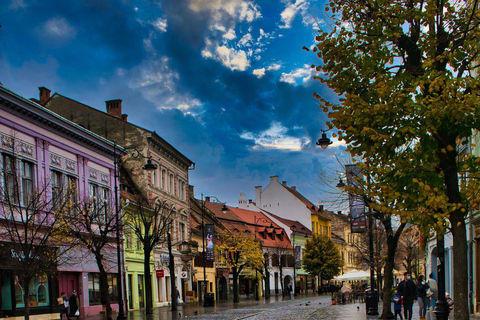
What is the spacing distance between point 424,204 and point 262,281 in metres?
63.4

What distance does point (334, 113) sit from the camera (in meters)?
11.0

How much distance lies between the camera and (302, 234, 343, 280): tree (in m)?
79.2

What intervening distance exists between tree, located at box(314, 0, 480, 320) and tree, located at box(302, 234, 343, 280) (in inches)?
2712

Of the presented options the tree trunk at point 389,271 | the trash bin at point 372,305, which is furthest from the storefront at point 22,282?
the trash bin at point 372,305

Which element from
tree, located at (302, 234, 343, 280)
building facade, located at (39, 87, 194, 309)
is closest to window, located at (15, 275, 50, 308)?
building facade, located at (39, 87, 194, 309)

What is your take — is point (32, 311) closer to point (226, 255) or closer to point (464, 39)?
point (464, 39)

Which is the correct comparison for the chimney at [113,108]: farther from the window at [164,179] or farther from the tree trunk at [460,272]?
the tree trunk at [460,272]

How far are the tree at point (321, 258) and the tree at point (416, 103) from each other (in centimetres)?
6888

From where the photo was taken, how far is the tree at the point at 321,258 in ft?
260

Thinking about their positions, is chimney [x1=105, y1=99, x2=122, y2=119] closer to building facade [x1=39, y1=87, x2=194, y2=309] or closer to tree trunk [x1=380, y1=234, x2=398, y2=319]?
building facade [x1=39, y1=87, x2=194, y2=309]

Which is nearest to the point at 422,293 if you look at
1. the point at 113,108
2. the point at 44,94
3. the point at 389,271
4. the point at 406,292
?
the point at 406,292

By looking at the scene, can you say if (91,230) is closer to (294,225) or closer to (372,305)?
(372,305)

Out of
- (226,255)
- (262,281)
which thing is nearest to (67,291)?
(226,255)

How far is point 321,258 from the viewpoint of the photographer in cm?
7944
